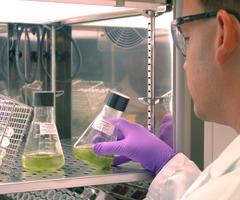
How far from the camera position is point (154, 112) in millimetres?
1449

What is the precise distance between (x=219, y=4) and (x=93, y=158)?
60 centimetres

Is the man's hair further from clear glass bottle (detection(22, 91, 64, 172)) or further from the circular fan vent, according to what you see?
the circular fan vent

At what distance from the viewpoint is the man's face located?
93 centimetres

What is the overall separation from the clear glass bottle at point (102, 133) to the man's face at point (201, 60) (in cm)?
34

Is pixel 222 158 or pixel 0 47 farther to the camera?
pixel 0 47

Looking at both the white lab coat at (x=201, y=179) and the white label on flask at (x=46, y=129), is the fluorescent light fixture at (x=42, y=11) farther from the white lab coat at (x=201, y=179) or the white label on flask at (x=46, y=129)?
the white lab coat at (x=201, y=179)

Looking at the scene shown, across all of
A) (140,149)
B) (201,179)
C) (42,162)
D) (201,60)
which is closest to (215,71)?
(201,60)

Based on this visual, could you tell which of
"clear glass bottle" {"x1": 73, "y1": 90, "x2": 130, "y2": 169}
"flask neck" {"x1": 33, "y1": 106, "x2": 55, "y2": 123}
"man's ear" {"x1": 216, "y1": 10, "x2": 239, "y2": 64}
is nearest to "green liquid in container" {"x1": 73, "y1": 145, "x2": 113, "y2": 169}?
"clear glass bottle" {"x1": 73, "y1": 90, "x2": 130, "y2": 169}

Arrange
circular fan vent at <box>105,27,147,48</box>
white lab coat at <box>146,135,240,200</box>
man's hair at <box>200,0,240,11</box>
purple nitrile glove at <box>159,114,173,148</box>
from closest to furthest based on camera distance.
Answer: white lab coat at <box>146,135,240,200</box> → man's hair at <box>200,0,240,11</box> → purple nitrile glove at <box>159,114,173,148</box> → circular fan vent at <box>105,27,147,48</box>

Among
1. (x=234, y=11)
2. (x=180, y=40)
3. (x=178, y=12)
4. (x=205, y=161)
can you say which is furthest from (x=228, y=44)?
(x=205, y=161)

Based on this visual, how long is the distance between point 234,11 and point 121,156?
61 cm

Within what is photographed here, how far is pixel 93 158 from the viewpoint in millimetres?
1314

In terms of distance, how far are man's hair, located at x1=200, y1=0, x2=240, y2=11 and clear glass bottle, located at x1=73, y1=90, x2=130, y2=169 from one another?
43cm

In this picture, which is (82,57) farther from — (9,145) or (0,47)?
(9,145)
